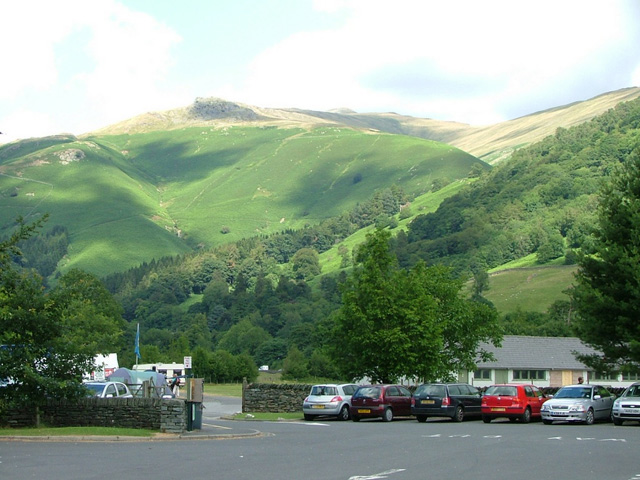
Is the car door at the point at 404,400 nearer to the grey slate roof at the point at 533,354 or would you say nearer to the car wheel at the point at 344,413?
the car wheel at the point at 344,413

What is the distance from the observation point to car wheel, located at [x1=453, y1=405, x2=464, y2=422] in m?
34.4

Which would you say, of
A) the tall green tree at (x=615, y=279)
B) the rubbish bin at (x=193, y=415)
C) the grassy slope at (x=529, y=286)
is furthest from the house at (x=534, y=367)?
the grassy slope at (x=529, y=286)

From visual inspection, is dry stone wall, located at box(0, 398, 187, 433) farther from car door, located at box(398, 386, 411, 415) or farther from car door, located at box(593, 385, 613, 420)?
car door, located at box(593, 385, 613, 420)

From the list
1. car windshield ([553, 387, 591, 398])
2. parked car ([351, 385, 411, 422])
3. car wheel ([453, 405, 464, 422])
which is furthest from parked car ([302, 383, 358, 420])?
car windshield ([553, 387, 591, 398])

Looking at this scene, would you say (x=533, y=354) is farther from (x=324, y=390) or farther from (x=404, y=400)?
(x=324, y=390)

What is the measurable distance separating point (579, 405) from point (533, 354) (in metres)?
52.1

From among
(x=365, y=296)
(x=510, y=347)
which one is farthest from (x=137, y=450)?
(x=510, y=347)

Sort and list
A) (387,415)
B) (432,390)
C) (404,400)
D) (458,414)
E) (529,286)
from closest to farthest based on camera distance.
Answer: (458,414)
(432,390)
(387,415)
(404,400)
(529,286)

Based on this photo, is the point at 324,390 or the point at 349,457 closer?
the point at 349,457

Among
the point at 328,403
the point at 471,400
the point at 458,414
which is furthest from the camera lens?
the point at 328,403

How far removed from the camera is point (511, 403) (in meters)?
33.4

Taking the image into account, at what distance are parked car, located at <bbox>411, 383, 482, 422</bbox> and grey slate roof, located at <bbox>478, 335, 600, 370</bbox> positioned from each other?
43.1 metres

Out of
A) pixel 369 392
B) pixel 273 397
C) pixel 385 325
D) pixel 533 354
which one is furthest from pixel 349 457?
pixel 533 354

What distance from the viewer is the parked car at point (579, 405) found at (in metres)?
31.1
